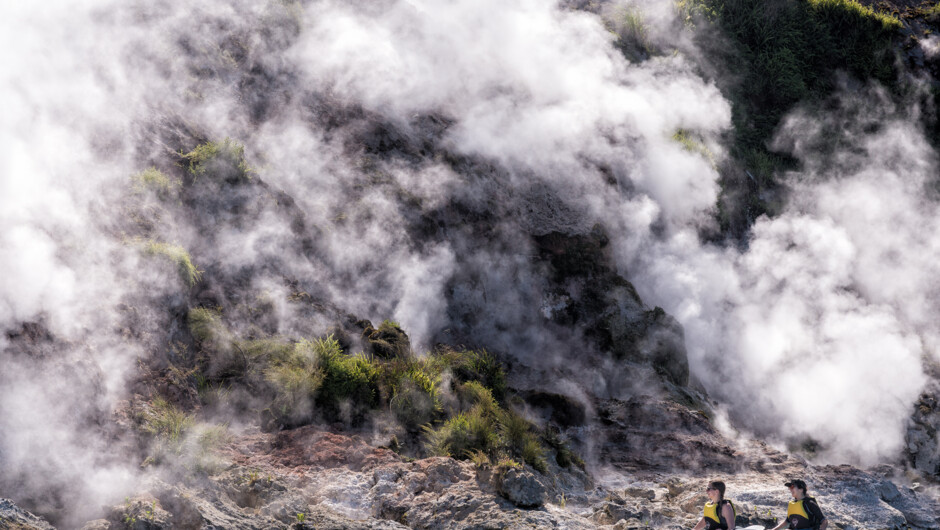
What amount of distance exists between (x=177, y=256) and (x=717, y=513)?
19.5 feet

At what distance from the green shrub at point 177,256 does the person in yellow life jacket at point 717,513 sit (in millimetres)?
5654

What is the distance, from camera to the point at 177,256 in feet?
25.9

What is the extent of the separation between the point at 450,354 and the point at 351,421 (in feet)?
6.43

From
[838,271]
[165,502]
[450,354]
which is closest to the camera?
[165,502]

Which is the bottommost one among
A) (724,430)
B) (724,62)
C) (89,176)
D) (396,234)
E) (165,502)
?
(165,502)

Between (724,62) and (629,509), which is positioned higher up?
(724,62)

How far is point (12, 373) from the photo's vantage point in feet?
18.3

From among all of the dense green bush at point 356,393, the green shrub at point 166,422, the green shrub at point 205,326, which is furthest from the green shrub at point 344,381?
the green shrub at point 166,422

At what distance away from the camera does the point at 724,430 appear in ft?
32.4

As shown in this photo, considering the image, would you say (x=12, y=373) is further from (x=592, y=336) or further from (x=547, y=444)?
(x=592, y=336)

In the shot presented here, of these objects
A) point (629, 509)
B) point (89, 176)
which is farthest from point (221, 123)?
point (629, 509)

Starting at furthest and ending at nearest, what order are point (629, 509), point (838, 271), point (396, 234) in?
point (838, 271)
point (396, 234)
point (629, 509)

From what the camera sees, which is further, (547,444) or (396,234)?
(396,234)

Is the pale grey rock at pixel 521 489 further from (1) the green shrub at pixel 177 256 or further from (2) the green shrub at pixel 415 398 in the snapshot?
(1) the green shrub at pixel 177 256
